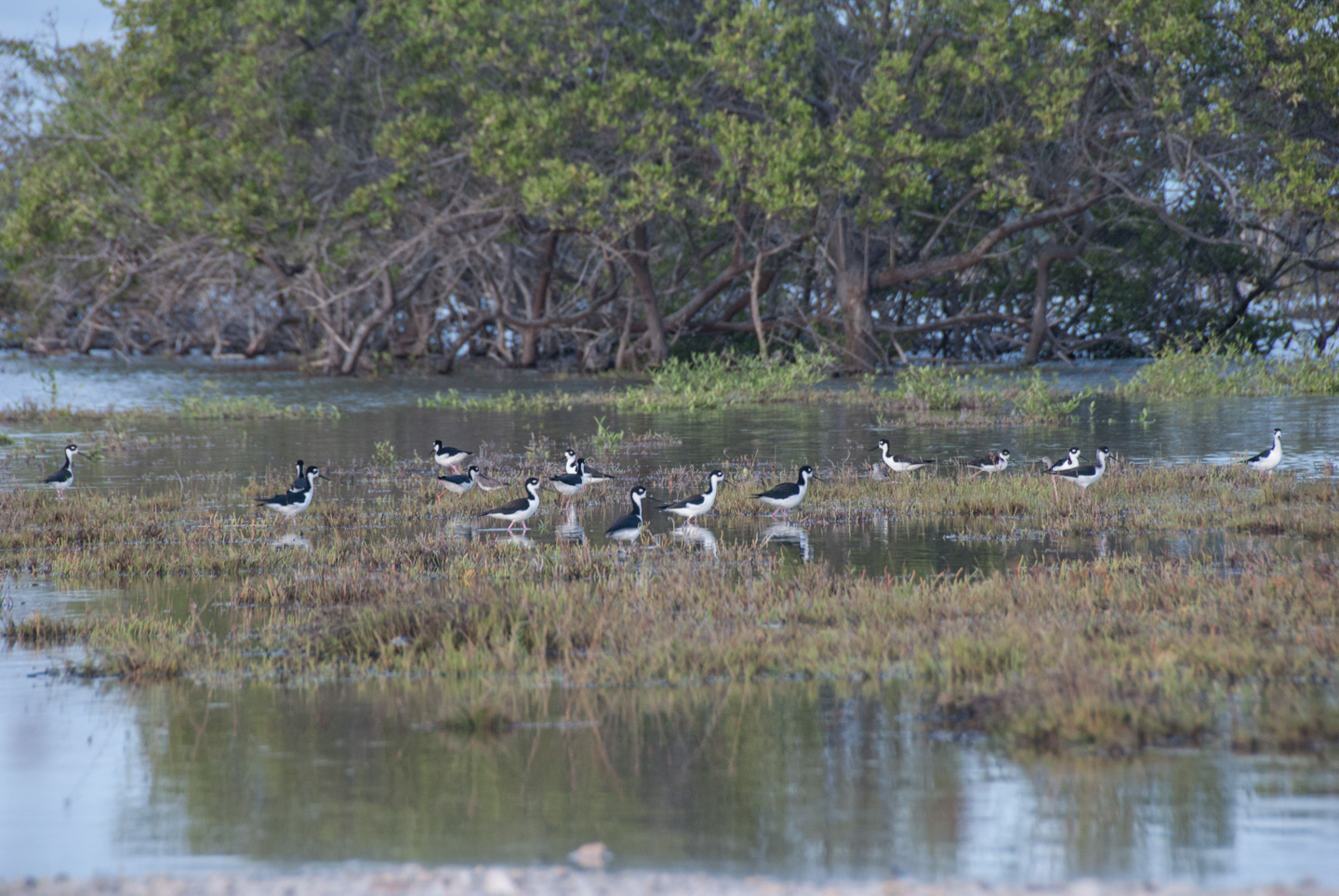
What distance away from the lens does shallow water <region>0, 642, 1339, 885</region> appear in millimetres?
5402

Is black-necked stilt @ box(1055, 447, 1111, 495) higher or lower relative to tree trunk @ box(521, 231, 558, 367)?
lower

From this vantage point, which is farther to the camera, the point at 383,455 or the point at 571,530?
the point at 383,455

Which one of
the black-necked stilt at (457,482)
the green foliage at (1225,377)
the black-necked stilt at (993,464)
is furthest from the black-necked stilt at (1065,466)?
the green foliage at (1225,377)

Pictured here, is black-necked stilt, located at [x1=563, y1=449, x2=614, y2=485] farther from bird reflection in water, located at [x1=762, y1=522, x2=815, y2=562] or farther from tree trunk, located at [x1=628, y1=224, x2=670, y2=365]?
tree trunk, located at [x1=628, y1=224, x2=670, y2=365]

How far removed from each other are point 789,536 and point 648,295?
1067 inches

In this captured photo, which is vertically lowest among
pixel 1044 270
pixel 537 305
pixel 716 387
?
pixel 716 387

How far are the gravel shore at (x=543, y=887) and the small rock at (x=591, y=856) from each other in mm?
157

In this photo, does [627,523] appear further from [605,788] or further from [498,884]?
[498,884]

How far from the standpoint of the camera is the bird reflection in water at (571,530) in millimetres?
13508

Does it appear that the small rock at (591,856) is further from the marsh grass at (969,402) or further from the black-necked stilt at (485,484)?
the marsh grass at (969,402)

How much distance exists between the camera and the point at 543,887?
486 centimetres

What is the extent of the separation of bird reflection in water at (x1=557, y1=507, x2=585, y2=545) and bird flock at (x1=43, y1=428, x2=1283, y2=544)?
1.04 ft

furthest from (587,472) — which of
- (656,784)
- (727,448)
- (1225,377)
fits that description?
(1225,377)

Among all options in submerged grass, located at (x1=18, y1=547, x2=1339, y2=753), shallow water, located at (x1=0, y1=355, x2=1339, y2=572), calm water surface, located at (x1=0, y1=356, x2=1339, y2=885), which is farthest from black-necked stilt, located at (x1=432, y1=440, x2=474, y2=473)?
calm water surface, located at (x1=0, y1=356, x2=1339, y2=885)
